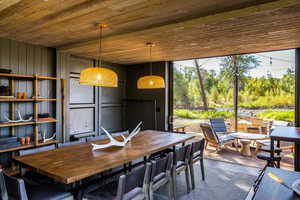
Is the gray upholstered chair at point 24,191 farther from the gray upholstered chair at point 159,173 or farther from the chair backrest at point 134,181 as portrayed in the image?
the gray upholstered chair at point 159,173

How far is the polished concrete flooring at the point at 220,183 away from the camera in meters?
2.94

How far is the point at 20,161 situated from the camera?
214 centimetres

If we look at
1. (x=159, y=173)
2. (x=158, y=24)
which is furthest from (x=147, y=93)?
(x=159, y=173)

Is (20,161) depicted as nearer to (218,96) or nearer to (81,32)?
(81,32)

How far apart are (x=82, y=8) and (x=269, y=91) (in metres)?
4.24

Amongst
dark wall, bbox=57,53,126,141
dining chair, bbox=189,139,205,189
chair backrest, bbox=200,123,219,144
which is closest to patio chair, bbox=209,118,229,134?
chair backrest, bbox=200,123,219,144

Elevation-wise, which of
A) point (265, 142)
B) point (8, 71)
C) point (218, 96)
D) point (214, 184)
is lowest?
point (214, 184)

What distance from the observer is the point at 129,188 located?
1784 millimetres

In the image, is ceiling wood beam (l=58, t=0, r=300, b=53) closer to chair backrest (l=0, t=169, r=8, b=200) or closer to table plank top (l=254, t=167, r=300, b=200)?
table plank top (l=254, t=167, r=300, b=200)

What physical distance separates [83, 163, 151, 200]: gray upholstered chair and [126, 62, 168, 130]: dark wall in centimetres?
340

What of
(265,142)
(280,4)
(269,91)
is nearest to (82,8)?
(280,4)

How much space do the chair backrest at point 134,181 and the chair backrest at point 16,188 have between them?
2.53 feet

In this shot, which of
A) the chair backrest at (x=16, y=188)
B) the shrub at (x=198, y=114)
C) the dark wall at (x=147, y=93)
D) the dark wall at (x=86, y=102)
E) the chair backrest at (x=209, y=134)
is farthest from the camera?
the dark wall at (x=147, y=93)

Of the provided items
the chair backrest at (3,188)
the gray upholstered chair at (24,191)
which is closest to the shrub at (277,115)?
the gray upholstered chair at (24,191)
